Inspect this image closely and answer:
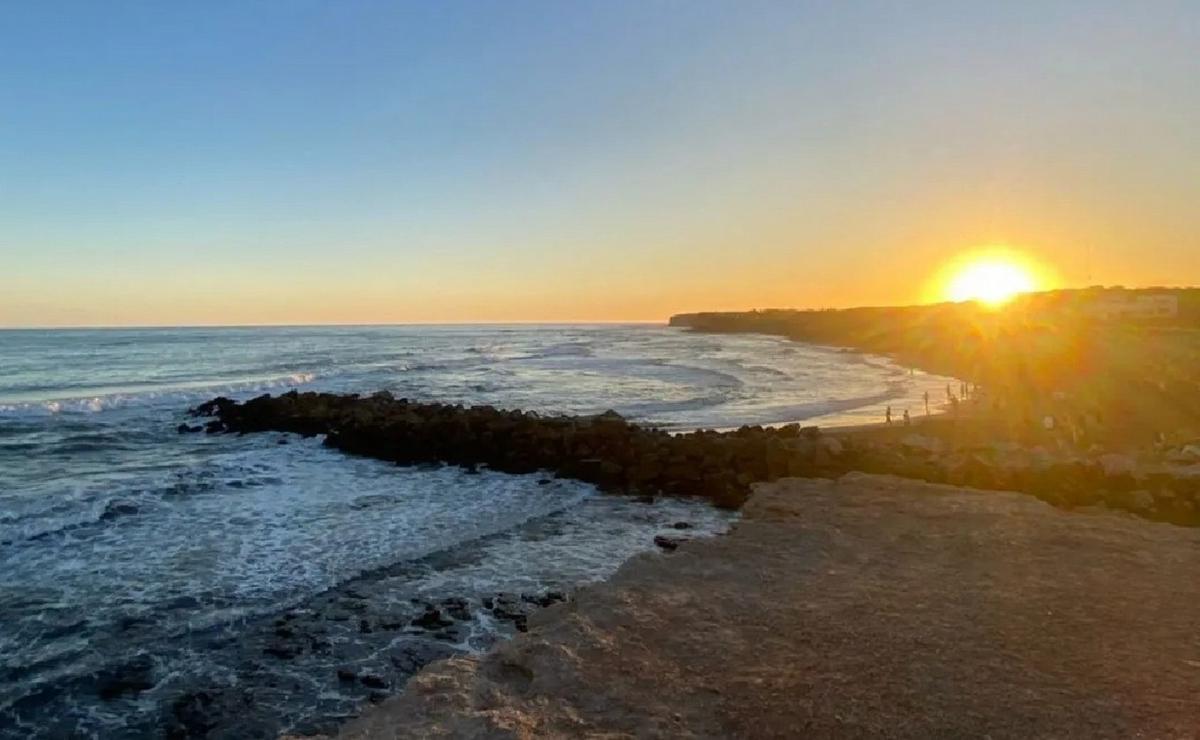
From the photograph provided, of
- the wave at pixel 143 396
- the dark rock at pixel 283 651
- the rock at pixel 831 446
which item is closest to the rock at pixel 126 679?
the dark rock at pixel 283 651

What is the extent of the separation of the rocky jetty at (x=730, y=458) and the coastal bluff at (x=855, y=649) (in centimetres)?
252

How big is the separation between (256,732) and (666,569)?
4322 mm

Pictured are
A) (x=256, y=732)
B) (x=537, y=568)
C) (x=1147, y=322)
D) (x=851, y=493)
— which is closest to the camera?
(x=256, y=732)

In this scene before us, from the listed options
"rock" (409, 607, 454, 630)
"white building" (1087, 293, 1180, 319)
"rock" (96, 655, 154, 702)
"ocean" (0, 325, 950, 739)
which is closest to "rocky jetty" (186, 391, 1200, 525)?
"ocean" (0, 325, 950, 739)

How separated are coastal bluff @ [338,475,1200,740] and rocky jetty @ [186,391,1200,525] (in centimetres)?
252

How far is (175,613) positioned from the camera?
8.13 metres

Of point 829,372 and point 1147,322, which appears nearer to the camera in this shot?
point 829,372

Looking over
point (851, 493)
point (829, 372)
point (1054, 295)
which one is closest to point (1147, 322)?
point (829, 372)

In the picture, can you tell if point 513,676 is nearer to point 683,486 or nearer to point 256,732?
point 256,732

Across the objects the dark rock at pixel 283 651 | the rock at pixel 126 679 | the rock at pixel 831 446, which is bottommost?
the rock at pixel 126 679

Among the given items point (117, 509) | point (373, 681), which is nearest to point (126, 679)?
point (373, 681)

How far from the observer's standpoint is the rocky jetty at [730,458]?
12047 millimetres

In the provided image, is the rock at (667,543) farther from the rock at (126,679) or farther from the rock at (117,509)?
the rock at (117,509)

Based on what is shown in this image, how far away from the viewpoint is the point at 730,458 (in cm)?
1479
